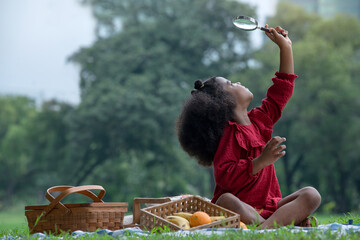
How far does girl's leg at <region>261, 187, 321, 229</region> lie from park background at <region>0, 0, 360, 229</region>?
14.6 m

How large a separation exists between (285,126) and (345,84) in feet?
10.4

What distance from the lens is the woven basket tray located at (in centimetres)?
304

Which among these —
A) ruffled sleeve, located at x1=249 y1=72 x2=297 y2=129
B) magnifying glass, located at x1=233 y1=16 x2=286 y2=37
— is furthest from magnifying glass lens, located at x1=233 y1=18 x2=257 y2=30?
ruffled sleeve, located at x1=249 y1=72 x2=297 y2=129

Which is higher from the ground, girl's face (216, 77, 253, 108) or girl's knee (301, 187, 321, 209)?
girl's face (216, 77, 253, 108)

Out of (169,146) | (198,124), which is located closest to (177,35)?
(169,146)

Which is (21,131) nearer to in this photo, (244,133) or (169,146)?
(169,146)

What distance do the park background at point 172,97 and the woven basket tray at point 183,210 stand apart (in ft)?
47.8

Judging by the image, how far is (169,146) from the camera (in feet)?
63.8

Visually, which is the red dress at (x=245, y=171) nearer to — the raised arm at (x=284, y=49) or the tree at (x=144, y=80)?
the raised arm at (x=284, y=49)

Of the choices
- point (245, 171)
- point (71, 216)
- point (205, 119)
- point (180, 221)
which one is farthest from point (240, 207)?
point (71, 216)

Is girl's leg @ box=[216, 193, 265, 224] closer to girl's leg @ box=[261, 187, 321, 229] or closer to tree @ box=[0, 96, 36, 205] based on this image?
girl's leg @ box=[261, 187, 321, 229]

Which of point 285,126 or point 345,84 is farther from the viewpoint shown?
point 285,126

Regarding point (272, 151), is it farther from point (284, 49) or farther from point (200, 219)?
point (284, 49)

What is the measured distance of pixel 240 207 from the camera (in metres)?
3.38
